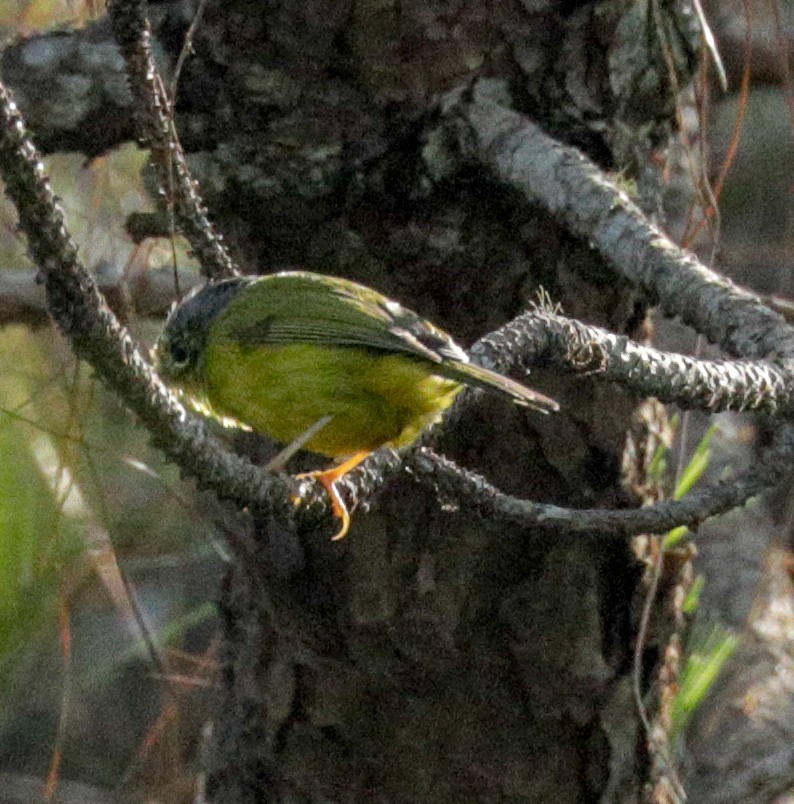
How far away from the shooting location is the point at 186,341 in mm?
2805

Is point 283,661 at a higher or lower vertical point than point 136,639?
higher

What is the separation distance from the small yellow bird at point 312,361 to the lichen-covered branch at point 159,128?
0.31ft

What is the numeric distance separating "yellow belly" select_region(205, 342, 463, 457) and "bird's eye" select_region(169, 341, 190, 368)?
15cm

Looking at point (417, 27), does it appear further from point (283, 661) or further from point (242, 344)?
point (283, 661)

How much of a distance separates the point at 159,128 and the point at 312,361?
0.59 metres

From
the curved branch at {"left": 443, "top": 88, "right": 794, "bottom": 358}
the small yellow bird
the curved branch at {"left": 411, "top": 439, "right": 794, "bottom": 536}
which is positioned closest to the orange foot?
the small yellow bird

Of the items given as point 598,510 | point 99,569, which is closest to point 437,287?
point 598,510

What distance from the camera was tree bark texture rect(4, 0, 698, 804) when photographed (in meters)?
2.79

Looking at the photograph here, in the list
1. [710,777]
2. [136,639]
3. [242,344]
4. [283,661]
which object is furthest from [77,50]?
[710,777]

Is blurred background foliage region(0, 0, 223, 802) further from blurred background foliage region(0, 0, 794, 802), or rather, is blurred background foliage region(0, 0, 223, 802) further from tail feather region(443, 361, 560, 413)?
tail feather region(443, 361, 560, 413)

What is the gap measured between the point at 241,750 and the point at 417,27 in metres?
1.51

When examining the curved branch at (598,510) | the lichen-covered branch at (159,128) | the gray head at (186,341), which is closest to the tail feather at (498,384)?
the curved branch at (598,510)

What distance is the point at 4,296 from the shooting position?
324cm

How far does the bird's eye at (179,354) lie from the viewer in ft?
9.21
